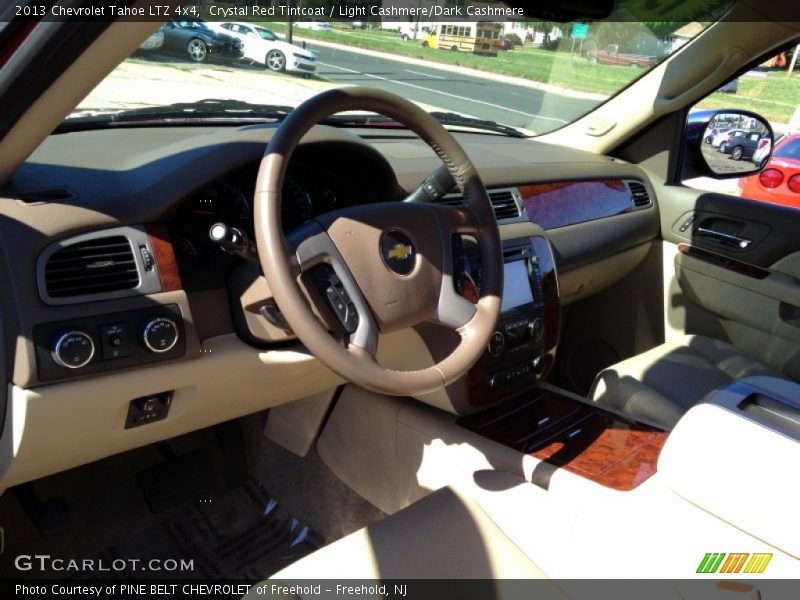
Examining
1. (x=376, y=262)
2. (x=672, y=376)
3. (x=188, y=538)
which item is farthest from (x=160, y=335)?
(x=672, y=376)

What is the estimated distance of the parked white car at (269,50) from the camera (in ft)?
6.67

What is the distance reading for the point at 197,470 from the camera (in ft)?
8.30

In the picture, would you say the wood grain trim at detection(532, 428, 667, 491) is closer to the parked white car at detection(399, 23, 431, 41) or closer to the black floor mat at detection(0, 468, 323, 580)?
the black floor mat at detection(0, 468, 323, 580)

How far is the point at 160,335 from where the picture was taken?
168 cm

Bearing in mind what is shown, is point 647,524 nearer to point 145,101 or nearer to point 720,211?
point 145,101

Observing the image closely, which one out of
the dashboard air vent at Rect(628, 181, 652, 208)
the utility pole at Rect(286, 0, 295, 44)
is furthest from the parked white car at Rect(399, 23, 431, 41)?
the dashboard air vent at Rect(628, 181, 652, 208)

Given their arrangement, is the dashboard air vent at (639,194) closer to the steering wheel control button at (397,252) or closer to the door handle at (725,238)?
the door handle at (725,238)

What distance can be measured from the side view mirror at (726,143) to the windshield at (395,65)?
7.4 inches

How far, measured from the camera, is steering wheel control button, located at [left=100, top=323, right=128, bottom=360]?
1612 millimetres

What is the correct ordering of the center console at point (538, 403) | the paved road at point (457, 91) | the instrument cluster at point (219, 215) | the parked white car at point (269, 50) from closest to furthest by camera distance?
the instrument cluster at point (219, 215) → the center console at point (538, 403) → the parked white car at point (269, 50) → the paved road at point (457, 91)

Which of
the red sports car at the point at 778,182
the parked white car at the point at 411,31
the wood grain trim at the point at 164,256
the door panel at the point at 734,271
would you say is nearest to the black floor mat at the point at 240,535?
the wood grain trim at the point at 164,256

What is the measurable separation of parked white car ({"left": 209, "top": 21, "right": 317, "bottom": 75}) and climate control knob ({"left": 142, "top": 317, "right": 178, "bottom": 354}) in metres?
0.83

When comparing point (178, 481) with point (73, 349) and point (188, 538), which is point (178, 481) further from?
point (73, 349)

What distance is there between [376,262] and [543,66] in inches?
77.5
